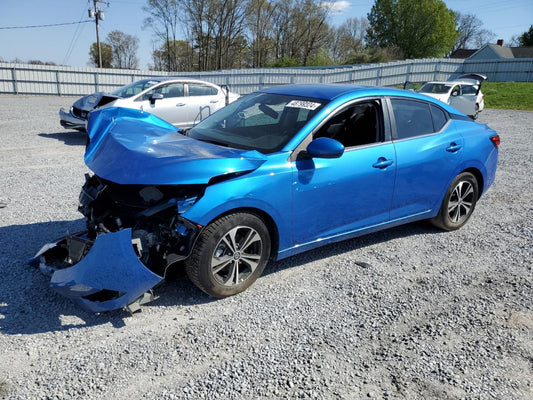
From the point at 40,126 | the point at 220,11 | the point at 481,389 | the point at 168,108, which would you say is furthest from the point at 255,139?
the point at 220,11

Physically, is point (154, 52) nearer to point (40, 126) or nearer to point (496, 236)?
point (40, 126)

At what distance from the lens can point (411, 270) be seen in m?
4.28

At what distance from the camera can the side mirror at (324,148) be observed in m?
3.65

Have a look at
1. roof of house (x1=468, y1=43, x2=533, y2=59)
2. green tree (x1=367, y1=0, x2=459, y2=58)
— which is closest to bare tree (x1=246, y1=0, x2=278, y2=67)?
green tree (x1=367, y1=0, x2=459, y2=58)

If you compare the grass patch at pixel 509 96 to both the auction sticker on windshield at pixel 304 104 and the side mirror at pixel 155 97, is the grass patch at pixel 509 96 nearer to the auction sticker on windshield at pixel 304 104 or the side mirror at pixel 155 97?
the side mirror at pixel 155 97

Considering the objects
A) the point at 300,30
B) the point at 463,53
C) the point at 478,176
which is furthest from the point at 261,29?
the point at 478,176

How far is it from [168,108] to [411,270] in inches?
322

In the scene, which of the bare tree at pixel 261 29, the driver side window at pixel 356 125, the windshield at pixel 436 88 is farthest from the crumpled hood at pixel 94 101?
the bare tree at pixel 261 29

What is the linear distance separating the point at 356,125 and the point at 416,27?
66972mm

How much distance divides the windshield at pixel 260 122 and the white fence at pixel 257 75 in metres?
22.9

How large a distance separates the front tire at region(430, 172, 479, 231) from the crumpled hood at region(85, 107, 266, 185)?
8.69 feet

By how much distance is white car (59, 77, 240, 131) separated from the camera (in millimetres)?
10641

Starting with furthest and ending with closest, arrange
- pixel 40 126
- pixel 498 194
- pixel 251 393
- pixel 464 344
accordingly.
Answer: pixel 40 126 < pixel 498 194 < pixel 464 344 < pixel 251 393

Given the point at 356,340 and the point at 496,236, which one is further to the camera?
the point at 496,236
